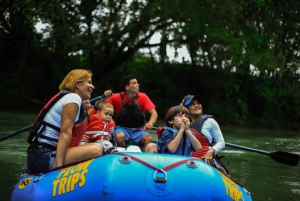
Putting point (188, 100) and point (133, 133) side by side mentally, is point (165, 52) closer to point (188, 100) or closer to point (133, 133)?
point (133, 133)

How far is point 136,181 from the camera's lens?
3.88m

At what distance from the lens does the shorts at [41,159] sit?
436cm

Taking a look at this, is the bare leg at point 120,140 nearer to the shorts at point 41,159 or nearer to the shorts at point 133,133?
the shorts at point 133,133

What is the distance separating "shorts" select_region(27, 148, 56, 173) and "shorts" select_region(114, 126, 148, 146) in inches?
104

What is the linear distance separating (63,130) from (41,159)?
359 mm

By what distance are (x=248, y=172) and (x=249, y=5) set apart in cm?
962

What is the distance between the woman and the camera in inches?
166

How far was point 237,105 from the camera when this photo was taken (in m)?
21.5

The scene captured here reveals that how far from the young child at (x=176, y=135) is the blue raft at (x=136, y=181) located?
0.55 metres

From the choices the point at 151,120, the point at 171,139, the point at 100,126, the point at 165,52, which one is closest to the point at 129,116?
the point at 151,120

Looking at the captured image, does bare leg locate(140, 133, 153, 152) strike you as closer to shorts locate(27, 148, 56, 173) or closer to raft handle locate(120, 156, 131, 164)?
shorts locate(27, 148, 56, 173)

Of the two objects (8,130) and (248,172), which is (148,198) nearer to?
(248,172)

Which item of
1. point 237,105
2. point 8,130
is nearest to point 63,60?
point 237,105

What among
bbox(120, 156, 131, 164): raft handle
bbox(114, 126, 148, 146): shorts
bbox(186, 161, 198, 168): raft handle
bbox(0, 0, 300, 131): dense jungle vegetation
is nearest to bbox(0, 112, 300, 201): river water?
bbox(114, 126, 148, 146): shorts
